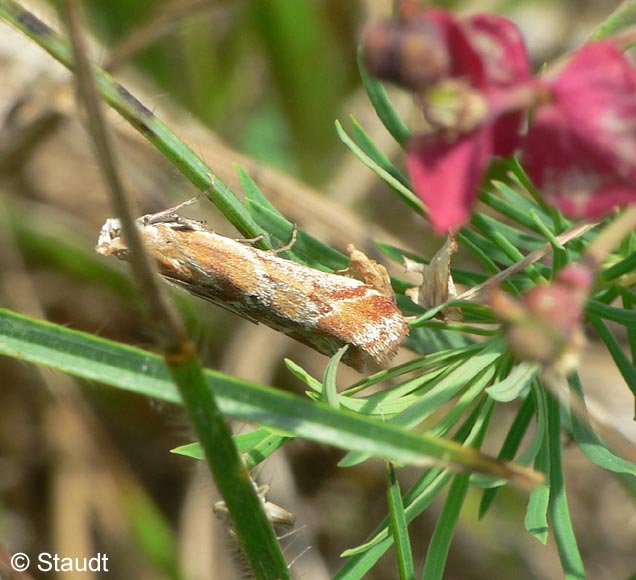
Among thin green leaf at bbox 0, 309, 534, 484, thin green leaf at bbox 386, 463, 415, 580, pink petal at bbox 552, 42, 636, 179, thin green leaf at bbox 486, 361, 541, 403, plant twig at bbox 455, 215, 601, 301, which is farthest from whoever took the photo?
plant twig at bbox 455, 215, 601, 301

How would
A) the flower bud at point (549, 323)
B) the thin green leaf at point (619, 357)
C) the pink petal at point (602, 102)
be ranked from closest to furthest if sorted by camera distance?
the flower bud at point (549, 323), the pink petal at point (602, 102), the thin green leaf at point (619, 357)

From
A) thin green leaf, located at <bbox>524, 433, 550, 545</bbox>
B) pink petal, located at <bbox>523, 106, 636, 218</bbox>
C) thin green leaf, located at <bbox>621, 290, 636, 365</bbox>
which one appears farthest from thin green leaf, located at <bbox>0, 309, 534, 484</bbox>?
thin green leaf, located at <bbox>621, 290, 636, 365</bbox>

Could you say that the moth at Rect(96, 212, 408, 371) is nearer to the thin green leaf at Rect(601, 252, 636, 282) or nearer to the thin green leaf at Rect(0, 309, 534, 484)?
the thin green leaf at Rect(601, 252, 636, 282)

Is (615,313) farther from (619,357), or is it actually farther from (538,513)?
(538,513)

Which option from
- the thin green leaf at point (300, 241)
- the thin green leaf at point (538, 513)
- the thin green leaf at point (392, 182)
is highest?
the thin green leaf at point (300, 241)

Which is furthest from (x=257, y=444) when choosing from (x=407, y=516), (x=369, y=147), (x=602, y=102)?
(x=602, y=102)

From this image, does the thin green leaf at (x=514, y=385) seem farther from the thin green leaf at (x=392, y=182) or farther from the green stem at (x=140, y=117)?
the green stem at (x=140, y=117)

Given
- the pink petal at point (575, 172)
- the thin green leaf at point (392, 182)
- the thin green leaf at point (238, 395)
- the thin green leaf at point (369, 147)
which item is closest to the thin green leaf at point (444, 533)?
the thin green leaf at point (238, 395)
